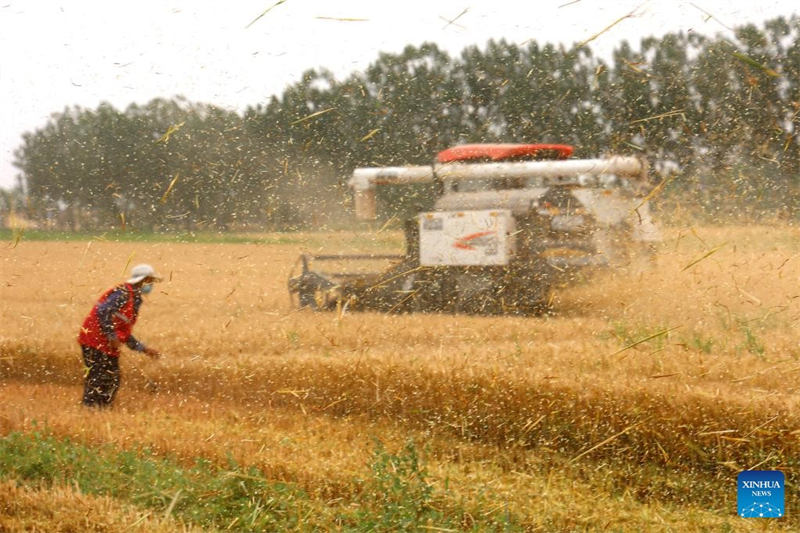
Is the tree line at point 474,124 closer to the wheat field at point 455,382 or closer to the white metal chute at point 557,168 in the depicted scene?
the white metal chute at point 557,168

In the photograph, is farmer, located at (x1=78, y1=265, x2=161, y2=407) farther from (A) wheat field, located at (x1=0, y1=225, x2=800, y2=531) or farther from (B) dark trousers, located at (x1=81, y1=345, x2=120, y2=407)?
(A) wheat field, located at (x1=0, y1=225, x2=800, y2=531)

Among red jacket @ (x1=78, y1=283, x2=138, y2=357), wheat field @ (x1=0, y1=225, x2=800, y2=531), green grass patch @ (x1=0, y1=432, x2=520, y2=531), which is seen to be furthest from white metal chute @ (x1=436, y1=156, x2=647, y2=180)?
red jacket @ (x1=78, y1=283, x2=138, y2=357)

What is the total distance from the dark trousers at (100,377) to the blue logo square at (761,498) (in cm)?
350

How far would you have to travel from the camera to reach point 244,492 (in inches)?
128

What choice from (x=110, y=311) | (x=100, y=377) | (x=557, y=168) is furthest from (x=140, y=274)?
(x=557, y=168)

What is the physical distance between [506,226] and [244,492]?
7.34 feet

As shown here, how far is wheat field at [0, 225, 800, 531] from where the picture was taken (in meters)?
3.37

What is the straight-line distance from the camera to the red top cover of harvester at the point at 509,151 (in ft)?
13.6

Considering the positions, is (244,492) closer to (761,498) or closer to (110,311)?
(110,311)

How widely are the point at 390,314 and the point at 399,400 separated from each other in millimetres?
697

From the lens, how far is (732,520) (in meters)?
3.18

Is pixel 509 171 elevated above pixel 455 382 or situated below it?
above

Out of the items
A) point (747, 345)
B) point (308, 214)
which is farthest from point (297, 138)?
point (747, 345)

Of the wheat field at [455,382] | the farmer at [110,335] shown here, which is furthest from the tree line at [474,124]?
the farmer at [110,335]
